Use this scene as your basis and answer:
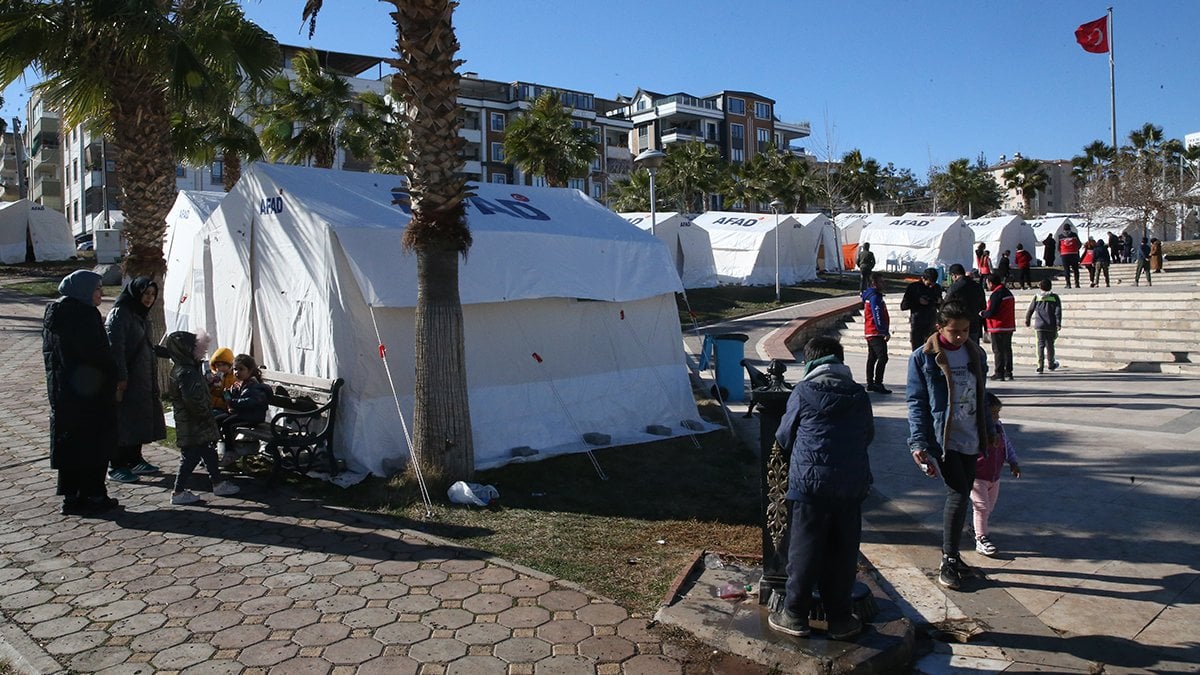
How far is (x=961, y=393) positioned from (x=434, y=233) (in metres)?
4.20

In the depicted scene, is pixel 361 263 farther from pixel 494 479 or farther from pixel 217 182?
pixel 217 182

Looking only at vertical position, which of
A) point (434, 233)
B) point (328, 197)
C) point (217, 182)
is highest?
point (217, 182)

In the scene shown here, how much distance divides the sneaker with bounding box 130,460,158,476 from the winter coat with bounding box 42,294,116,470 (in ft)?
4.42

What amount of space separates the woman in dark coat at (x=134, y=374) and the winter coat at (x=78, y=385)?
75cm

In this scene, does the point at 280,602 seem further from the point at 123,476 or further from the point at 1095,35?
the point at 1095,35

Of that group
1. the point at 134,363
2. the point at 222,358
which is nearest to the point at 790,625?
the point at 134,363

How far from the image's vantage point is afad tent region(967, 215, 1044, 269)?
126 feet

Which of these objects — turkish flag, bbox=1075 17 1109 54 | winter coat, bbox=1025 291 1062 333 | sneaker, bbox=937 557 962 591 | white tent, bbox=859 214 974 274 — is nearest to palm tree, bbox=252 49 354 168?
winter coat, bbox=1025 291 1062 333

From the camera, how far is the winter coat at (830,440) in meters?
4.11

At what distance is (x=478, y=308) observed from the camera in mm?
8789

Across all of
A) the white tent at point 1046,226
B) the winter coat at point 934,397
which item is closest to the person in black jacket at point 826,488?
the winter coat at point 934,397

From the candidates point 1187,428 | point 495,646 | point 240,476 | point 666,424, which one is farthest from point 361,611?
point 1187,428

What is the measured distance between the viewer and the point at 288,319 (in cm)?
877

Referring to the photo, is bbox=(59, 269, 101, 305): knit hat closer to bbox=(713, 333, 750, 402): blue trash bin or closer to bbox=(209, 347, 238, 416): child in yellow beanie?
bbox=(209, 347, 238, 416): child in yellow beanie
